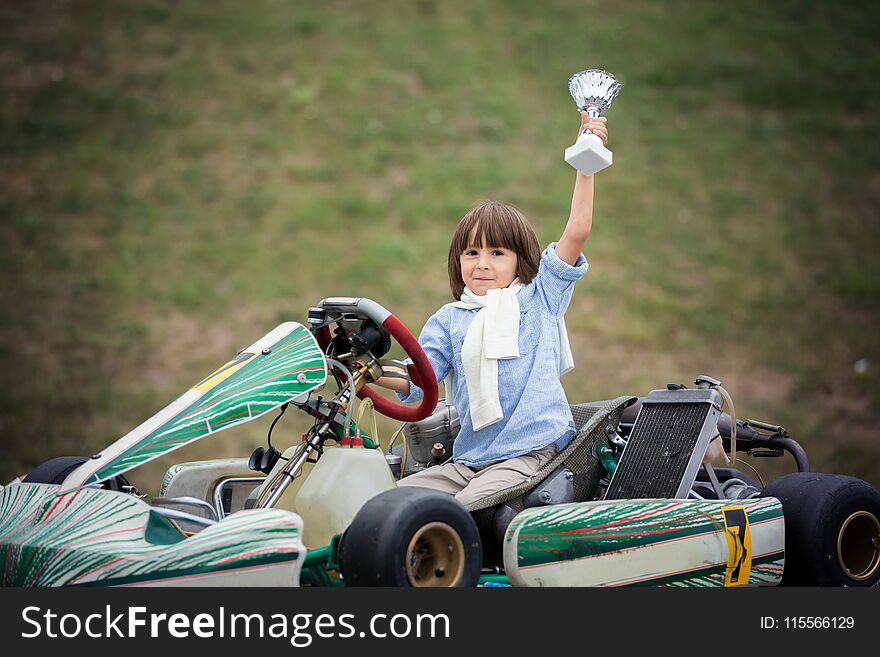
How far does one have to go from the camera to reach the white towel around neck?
3873 millimetres

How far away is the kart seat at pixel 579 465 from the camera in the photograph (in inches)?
143

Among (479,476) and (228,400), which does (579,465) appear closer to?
(479,476)

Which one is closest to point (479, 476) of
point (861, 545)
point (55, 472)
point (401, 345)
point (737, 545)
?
point (401, 345)

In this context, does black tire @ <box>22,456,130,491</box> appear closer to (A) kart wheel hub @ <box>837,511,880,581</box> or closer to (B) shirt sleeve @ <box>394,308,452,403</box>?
(B) shirt sleeve @ <box>394,308,452,403</box>

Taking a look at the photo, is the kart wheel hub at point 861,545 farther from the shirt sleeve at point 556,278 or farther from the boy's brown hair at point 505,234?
the boy's brown hair at point 505,234

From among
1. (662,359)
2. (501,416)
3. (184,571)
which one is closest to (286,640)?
(184,571)

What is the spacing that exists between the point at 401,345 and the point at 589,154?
923mm

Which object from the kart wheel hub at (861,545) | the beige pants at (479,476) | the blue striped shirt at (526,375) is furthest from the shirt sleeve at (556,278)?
the kart wheel hub at (861,545)

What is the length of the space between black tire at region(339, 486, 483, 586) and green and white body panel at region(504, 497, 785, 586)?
194 mm

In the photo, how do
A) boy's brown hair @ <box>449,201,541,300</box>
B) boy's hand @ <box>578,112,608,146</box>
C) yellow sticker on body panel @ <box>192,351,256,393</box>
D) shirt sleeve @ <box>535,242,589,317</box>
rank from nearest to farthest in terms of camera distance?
yellow sticker on body panel @ <box>192,351,256,393</box> → boy's hand @ <box>578,112,608,146</box> → shirt sleeve @ <box>535,242,589,317</box> → boy's brown hair @ <box>449,201,541,300</box>

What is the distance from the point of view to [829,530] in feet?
12.3

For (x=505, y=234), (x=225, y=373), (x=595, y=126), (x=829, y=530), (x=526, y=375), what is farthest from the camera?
(x=505, y=234)

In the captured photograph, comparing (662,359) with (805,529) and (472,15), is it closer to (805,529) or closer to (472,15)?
(472,15)

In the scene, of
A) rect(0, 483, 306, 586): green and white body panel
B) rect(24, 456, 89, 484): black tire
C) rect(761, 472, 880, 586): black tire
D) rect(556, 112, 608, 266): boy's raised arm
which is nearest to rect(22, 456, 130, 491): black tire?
rect(24, 456, 89, 484): black tire
